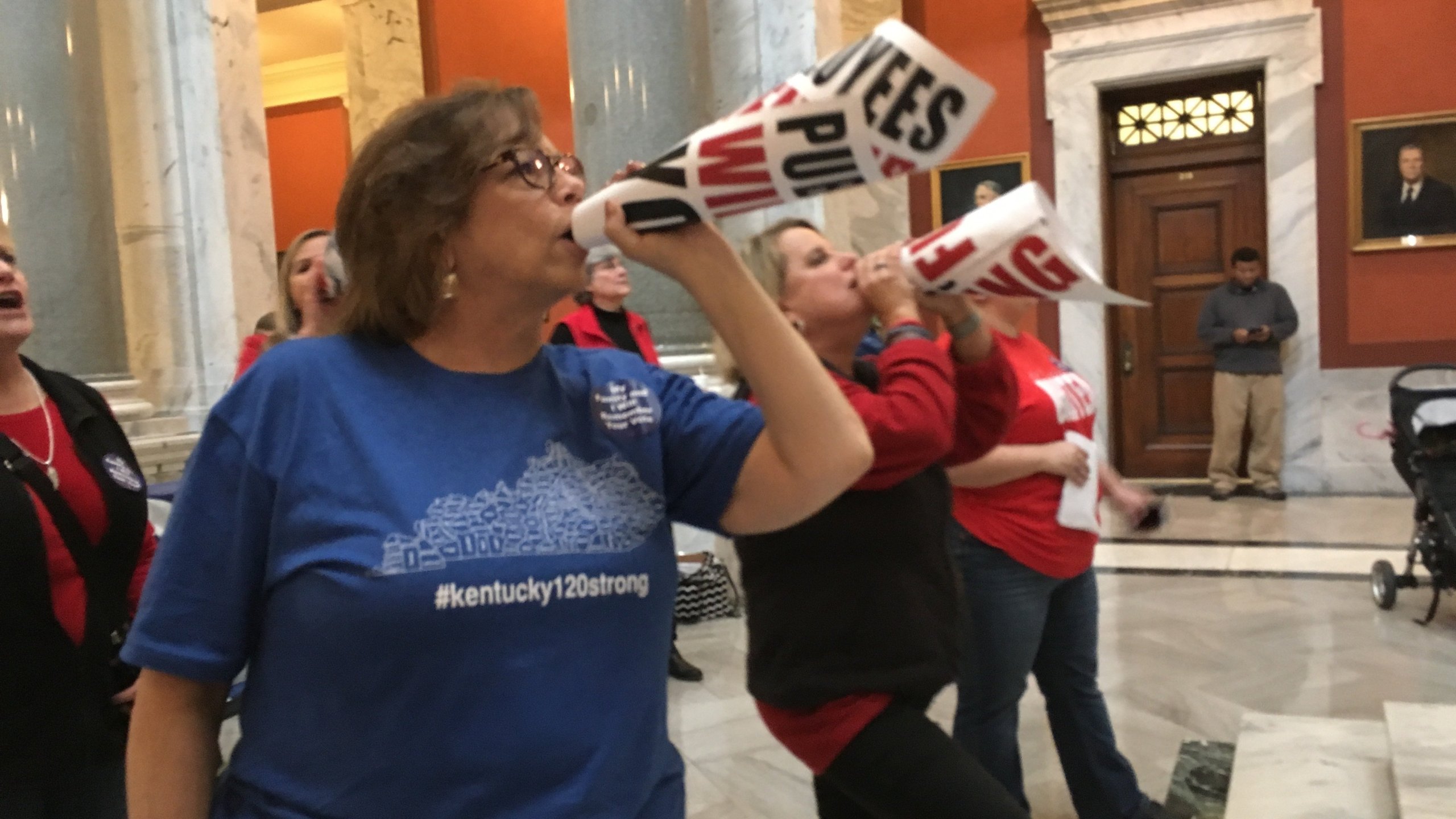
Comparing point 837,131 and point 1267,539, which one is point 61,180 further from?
point 1267,539

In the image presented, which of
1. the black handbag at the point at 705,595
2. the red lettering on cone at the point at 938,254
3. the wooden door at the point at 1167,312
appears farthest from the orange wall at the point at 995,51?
the red lettering on cone at the point at 938,254

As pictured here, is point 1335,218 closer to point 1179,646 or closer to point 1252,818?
point 1179,646

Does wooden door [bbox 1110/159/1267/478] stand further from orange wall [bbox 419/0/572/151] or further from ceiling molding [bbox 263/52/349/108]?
ceiling molding [bbox 263/52/349/108]

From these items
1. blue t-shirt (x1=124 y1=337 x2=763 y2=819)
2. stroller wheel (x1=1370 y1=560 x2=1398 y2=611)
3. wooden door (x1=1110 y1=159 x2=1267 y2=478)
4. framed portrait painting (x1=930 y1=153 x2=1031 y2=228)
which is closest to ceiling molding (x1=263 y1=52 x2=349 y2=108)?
framed portrait painting (x1=930 y1=153 x2=1031 y2=228)

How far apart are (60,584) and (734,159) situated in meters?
1.42

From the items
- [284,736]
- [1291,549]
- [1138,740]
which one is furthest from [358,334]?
[1291,549]

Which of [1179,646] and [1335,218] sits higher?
[1335,218]

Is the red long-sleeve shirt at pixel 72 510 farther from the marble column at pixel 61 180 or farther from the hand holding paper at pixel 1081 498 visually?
the marble column at pixel 61 180

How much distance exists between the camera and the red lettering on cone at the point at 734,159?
0.96 m

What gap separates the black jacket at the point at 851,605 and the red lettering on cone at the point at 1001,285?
0.38 metres

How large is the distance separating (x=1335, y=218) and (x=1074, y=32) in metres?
2.39

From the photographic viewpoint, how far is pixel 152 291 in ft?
17.5

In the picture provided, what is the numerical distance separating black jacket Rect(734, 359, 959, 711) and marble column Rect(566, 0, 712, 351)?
362 cm

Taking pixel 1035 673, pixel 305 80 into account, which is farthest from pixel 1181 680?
pixel 305 80
